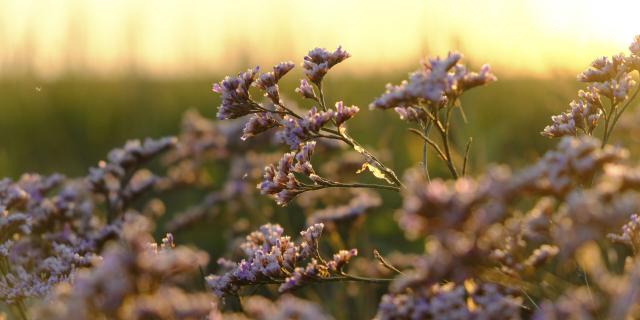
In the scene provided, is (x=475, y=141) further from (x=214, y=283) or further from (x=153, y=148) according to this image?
(x=214, y=283)

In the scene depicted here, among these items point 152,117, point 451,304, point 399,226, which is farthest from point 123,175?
point 152,117

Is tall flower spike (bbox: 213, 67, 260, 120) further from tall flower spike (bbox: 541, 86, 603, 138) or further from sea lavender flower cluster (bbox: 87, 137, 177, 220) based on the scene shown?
sea lavender flower cluster (bbox: 87, 137, 177, 220)

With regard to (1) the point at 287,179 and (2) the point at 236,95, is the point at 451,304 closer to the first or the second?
(1) the point at 287,179

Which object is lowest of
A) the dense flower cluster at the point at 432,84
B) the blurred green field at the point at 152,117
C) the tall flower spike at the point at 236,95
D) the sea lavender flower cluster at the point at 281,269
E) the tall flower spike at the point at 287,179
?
the sea lavender flower cluster at the point at 281,269

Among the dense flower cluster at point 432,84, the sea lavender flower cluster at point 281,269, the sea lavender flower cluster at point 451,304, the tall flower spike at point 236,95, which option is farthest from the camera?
the tall flower spike at point 236,95

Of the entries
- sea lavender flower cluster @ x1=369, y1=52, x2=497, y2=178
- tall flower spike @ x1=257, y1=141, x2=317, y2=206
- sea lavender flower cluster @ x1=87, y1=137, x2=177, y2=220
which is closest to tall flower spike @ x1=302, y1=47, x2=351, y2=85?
tall flower spike @ x1=257, y1=141, x2=317, y2=206

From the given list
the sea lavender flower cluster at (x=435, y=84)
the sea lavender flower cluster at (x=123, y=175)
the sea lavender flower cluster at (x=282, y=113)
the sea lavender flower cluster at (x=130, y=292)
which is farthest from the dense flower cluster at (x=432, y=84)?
the sea lavender flower cluster at (x=123, y=175)

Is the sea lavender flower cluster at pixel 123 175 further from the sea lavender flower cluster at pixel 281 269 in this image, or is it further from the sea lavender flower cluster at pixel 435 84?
the sea lavender flower cluster at pixel 435 84
